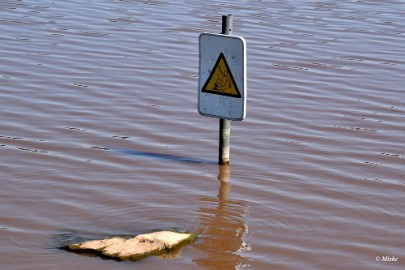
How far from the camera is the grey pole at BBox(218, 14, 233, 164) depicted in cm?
755

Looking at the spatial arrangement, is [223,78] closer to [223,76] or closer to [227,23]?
[223,76]

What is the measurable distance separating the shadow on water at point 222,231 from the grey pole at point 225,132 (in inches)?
16.1

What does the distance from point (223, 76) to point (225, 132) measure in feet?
1.52

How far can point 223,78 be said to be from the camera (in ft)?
24.7

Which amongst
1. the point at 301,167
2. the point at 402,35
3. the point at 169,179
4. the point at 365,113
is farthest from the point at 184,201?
the point at 402,35

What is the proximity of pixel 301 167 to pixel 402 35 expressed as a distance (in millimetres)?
6109

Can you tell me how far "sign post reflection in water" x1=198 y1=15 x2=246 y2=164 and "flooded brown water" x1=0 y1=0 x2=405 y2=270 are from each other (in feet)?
1.50

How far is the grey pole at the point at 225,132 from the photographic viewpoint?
7554mm

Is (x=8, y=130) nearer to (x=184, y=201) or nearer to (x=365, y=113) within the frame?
(x=184, y=201)
